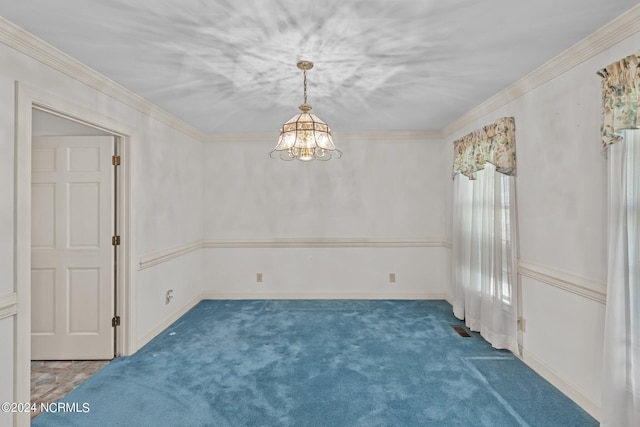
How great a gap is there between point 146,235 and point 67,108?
144 centimetres

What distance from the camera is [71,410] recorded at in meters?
2.21

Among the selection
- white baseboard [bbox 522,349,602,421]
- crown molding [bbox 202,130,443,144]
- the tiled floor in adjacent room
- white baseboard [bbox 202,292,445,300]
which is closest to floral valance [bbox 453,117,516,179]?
crown molding [bbox 202,130,443,144]

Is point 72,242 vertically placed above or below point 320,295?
above

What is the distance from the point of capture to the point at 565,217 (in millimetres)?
2346

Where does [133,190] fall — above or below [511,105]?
below

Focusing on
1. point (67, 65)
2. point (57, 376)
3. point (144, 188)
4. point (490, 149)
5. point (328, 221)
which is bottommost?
point (57, 376)

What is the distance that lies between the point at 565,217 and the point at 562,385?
129 cm

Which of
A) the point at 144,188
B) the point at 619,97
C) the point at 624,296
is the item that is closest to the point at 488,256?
the point at 624,296

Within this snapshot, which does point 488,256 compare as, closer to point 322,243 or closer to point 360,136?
point 322,243

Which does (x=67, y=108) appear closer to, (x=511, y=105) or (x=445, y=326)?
(x=511, y=105)

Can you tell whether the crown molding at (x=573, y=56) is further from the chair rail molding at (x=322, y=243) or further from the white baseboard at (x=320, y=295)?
the white baseboard at (x=320, y=295)

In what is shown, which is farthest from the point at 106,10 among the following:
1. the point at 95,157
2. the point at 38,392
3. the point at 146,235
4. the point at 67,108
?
the point at 38,392

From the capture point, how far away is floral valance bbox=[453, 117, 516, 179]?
2.91m

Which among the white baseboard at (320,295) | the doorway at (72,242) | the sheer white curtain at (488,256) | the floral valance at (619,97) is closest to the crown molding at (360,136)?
the sheer white curtain at (488,256)
